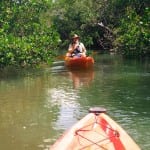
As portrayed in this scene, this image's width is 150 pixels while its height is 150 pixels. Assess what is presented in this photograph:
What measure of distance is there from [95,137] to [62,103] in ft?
18.0

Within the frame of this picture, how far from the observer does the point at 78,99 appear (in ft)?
38.7

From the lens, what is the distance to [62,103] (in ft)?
37.3

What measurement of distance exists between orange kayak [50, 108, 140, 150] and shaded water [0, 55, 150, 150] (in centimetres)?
158

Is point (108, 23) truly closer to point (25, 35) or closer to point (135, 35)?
point (135, 35)

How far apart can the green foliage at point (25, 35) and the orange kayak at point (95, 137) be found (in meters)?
9.32

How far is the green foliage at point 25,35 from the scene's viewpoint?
15.7 meters

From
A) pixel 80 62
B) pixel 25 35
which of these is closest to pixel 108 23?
pixel 80 62

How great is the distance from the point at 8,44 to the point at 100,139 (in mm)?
10108

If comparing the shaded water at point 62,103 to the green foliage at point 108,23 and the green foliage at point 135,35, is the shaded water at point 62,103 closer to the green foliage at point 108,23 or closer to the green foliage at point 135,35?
the green foliage at point 135,35

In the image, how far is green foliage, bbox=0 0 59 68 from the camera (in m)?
15.7

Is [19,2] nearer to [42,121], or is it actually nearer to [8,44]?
[8,44]

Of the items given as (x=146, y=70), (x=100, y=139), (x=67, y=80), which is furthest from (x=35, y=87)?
(x=100, y=139)

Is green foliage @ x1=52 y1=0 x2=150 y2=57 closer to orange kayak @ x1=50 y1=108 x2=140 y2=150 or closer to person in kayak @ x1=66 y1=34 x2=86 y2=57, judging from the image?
person in kayak @ x1=66 y1=34 x2=86 y2=57

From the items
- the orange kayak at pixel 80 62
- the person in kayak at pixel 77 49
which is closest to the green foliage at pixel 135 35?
the person in kayak at pixel 77 49
